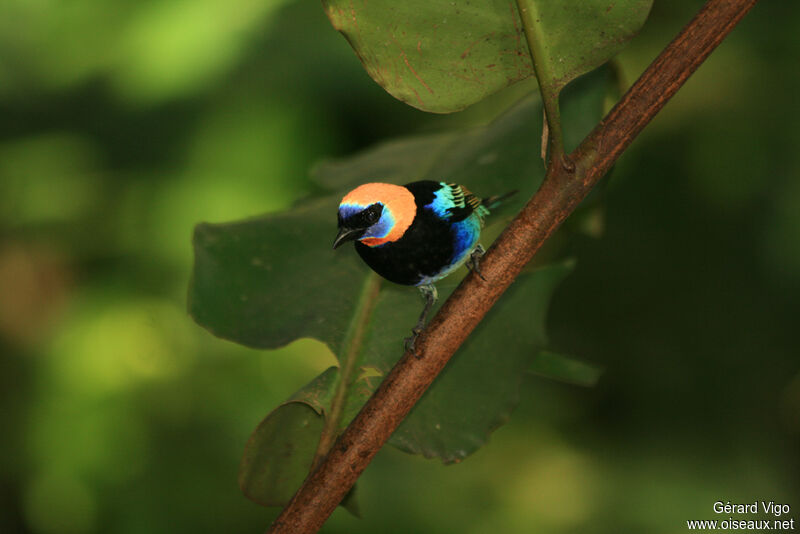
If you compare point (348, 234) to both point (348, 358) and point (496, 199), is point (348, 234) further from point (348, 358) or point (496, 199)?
point (496, 199)

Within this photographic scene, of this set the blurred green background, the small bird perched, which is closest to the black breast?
the small bird perched

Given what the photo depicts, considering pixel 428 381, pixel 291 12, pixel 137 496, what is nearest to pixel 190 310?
pixel 428 381

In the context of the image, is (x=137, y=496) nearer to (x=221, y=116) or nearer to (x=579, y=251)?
(x=221, y=116)

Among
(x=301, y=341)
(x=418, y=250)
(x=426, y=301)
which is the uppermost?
(x=418, y=250)

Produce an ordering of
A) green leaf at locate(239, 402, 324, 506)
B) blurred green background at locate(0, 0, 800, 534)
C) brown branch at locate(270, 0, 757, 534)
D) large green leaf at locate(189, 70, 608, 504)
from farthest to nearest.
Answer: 1. blurred green background at locate(0, 0, 800, 534)
2. large green leaf at locate(189, 70, 608, 504)
3. green leaf at locate(239, 402, 324, 506)
4. brown branch at locate(270, 0, 757, 534)

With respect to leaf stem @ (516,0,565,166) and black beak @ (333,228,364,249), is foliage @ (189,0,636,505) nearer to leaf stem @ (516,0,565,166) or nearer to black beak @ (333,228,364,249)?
black beak @ (333,228,364,249)

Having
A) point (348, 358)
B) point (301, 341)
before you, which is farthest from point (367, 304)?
point (301, 341)
